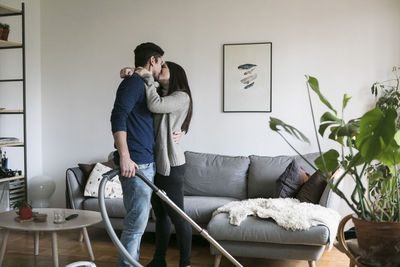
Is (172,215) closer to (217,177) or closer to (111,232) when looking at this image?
(111,232)

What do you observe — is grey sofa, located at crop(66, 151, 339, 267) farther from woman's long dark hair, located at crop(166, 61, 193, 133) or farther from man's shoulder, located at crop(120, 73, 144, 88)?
man's shoulder, located at crop(120, 73, 144, 88)

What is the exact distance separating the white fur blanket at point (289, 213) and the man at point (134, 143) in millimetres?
949

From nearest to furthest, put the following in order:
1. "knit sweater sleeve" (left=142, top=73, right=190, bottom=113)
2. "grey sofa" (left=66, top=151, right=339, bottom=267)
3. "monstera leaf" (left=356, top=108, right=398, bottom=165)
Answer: "monstera leaf" (left=356, top=108, right=398, bottom=165) < "knit sweater sleeve" (left=142, top=73, right=190, bottom=113) < "grey sofa" (left=66, top=151, right=339, bottom=267)

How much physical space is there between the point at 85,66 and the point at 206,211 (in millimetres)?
2242

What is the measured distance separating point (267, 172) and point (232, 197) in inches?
15.5

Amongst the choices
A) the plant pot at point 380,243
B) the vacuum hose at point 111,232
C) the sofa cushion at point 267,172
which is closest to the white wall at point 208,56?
the sofa cushion at point 267,172

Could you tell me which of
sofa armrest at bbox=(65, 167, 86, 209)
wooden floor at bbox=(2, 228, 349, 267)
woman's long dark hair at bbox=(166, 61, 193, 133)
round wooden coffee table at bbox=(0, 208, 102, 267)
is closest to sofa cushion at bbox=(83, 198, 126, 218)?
sofa armrest at bbox=(65, 167, 86, 209)

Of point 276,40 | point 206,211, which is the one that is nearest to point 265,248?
point 206,211

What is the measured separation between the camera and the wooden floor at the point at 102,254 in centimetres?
366

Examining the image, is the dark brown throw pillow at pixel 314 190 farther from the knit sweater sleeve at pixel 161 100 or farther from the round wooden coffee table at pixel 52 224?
the round wooden coffee table at pixel 52 224

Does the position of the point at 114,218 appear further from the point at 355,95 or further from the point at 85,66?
the point at 355,95

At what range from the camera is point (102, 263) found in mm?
3629

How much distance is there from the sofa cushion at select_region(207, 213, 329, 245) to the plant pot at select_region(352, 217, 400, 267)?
1.88 m

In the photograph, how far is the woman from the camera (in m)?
2.68
